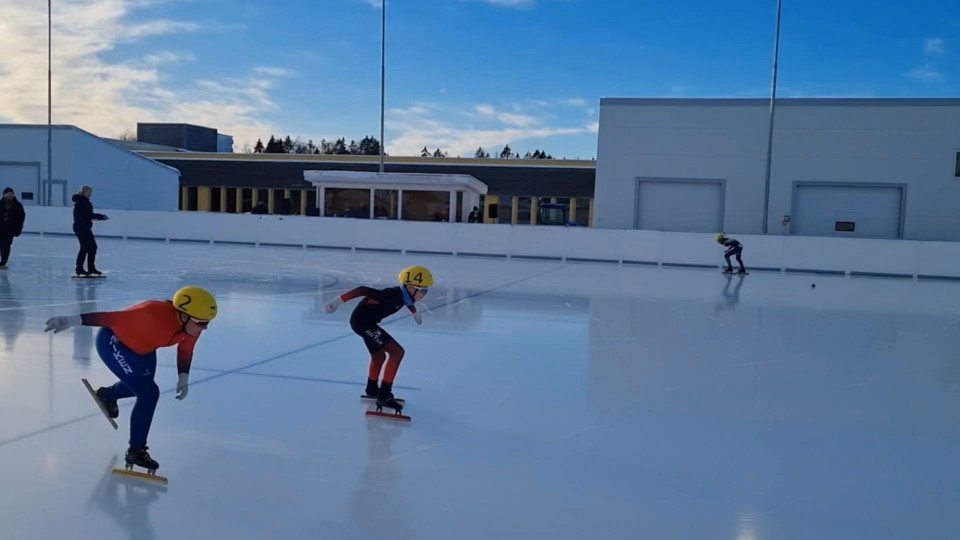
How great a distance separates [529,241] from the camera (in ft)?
75.6

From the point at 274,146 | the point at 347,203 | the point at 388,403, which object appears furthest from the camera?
the point at 274,146

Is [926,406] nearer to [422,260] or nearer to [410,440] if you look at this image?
[410,440]

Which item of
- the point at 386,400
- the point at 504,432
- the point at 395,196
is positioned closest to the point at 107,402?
the point at 386,400

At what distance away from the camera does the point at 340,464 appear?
4219mm

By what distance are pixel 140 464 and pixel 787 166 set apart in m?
27.9

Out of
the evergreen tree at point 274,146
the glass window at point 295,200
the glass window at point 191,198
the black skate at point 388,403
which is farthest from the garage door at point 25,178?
the evergreen tree at point 274,146

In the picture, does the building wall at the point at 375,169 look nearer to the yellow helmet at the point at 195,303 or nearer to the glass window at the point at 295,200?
Result: the glass window at the point at 295,200

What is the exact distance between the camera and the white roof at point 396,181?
1130 inches

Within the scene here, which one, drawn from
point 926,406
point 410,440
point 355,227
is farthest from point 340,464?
point 355,227

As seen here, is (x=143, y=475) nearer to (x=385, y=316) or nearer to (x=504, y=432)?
(x=385, y=316)

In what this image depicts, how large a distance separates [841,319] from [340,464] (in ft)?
30.5

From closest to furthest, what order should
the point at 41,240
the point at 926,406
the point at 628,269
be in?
the point at 926,406, the point at 628,269, the point at 41,240

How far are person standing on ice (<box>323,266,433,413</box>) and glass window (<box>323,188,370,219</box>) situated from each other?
23982 millimetres

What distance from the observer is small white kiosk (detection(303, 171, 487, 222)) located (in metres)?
28.8
